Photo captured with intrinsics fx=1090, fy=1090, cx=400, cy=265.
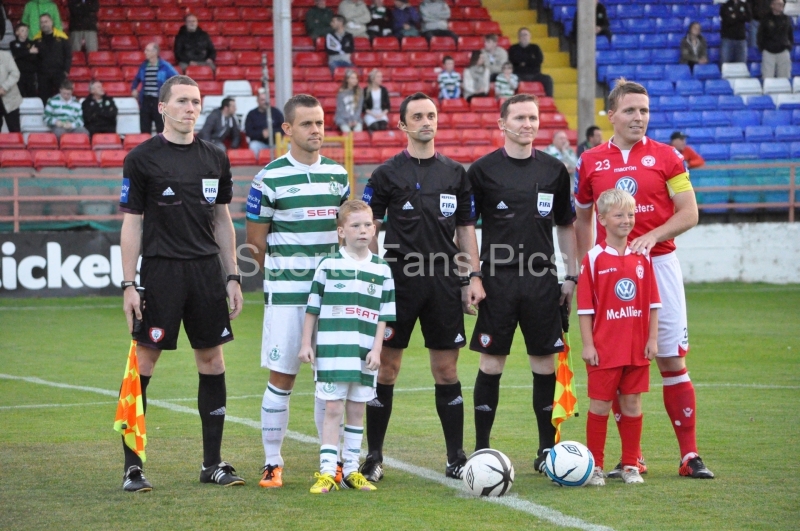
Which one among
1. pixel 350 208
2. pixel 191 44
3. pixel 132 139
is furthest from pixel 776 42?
→ pixel 350 208

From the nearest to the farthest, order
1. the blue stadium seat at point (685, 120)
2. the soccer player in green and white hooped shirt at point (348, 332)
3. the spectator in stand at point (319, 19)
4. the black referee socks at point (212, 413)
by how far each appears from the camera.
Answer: the soccer player in green and white hooped shirt at point (348, 332) < the black referee socks at point (212, 413) < the spectator in stand at point (319, 19) < the blue stadium seat at point (685, 120)

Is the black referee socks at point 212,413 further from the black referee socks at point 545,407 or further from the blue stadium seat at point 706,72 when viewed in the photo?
the blue stadium seat at point 706,72

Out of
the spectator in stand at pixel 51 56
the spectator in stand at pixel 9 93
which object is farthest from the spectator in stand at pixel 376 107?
the spectator in stand at pixel 9 93

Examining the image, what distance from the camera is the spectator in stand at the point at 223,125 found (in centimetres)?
1886

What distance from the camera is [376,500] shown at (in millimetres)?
5832

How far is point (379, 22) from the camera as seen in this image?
76.0ft

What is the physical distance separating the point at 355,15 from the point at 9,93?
731cm

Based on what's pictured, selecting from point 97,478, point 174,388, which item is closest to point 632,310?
point 97,478

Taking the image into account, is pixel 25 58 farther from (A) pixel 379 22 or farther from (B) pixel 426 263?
(B) pixel 426 263

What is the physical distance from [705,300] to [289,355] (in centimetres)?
1150

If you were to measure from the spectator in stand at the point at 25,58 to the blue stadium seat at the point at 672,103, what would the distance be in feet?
41.3

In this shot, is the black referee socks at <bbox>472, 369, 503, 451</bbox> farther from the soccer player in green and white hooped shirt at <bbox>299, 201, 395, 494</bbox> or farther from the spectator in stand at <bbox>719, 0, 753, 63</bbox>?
the spectator in stand at <bbox>719, 0, 753, 63</bbox>

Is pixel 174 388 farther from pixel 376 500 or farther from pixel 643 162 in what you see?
pixel 643 162

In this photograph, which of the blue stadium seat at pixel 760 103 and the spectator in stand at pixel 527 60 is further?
the blue stadium seat at pixel 760 103
